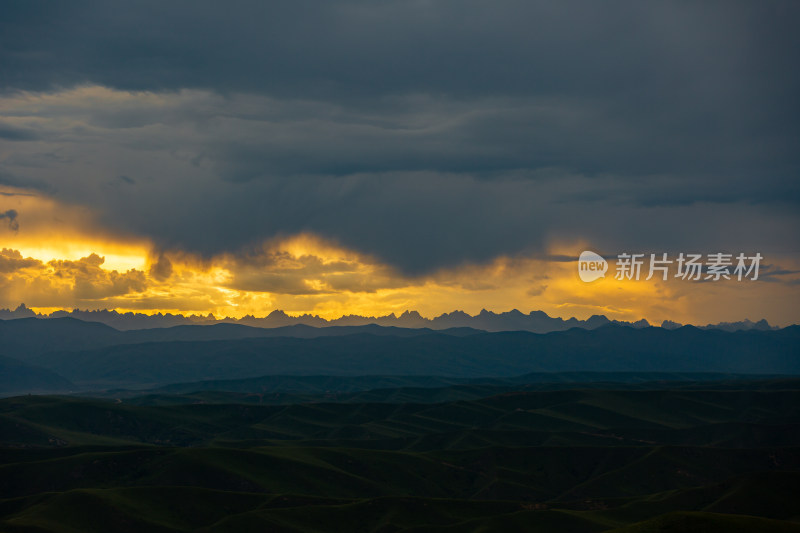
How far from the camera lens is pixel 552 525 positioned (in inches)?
6427

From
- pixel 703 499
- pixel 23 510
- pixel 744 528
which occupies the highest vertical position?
pixel 744 528

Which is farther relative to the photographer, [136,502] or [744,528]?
[136,502]

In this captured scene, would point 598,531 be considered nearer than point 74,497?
Yes

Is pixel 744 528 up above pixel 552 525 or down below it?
above

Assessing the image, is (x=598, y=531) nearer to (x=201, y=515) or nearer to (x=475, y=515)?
(x=475, y=515)

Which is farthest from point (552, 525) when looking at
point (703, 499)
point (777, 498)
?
point (777, 498)

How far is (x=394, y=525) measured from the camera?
16488 centimetres

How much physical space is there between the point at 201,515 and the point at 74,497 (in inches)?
1094

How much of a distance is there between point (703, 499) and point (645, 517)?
1548 cm

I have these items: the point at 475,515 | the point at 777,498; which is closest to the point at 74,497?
the point at 475,515

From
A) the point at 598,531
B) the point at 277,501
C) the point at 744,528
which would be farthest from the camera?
the point at 277,501

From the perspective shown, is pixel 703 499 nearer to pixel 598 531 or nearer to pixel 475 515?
pixel 598 531

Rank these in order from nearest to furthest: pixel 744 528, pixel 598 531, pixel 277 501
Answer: pixel 744 528 → pixel 598 531 → pixel 277 501

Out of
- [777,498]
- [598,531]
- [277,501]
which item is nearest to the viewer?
[598,531]
